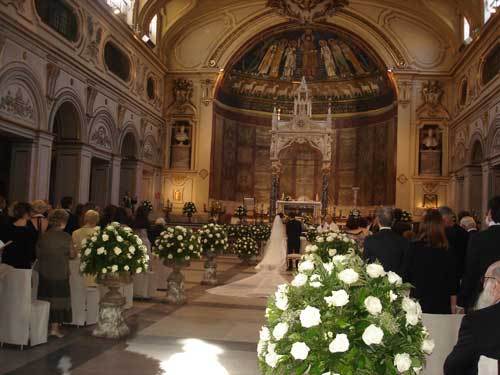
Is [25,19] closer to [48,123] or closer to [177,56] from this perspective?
[48,123]

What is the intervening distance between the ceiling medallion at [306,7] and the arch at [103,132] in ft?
26.1

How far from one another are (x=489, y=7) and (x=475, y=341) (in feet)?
69.4

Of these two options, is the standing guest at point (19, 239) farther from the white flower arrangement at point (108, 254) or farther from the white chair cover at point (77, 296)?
the white chair cover at point (77, 296)

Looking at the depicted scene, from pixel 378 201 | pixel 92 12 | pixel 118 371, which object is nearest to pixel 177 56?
pixel 92 12

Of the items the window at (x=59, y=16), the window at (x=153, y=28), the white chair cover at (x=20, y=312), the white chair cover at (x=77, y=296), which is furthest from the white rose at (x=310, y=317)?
the window at (x=153, y=28)

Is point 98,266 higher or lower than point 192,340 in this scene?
higher

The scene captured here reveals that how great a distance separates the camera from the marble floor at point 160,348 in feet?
18.5

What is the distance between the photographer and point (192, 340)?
22.7 feet

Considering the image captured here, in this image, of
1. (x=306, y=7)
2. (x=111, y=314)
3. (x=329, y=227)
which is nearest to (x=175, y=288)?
(x=111, y=314)

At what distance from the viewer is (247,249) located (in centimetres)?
1681

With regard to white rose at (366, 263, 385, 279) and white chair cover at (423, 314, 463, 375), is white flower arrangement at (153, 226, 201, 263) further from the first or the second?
white rose at (366, 263, 385, 279)

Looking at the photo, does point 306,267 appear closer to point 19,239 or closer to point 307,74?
point 19,239

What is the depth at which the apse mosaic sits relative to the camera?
2866 centimetres

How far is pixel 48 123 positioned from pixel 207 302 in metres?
8.58
